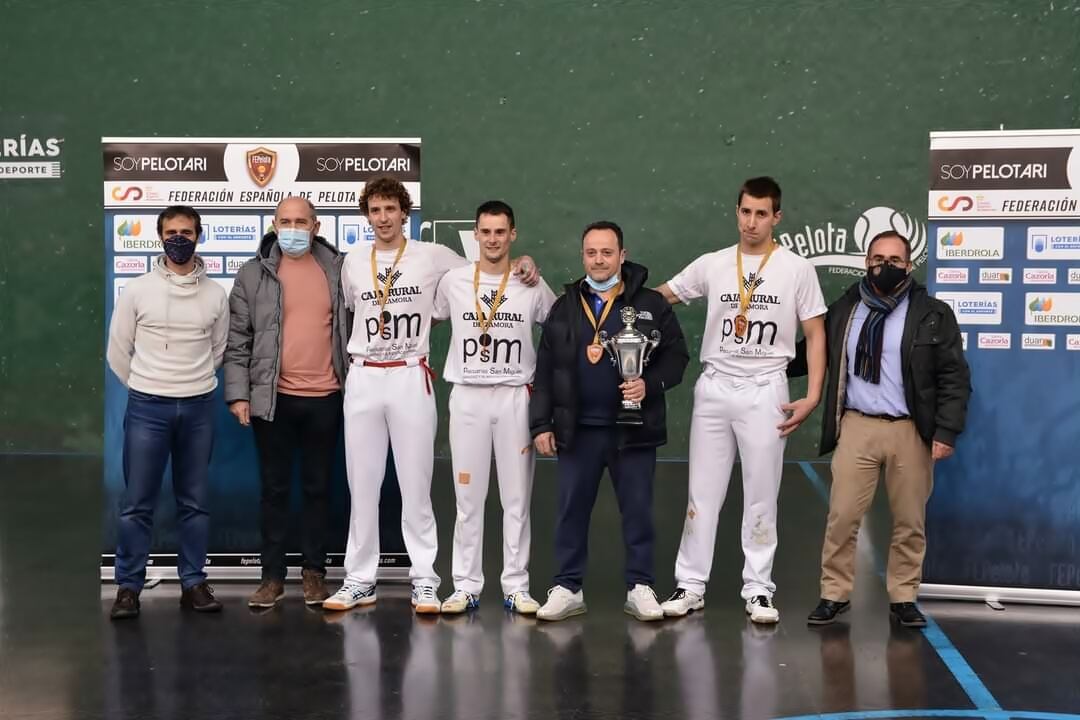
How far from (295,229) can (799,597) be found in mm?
2716

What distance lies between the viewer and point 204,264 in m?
5.29

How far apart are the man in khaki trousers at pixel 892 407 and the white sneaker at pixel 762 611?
157 mm

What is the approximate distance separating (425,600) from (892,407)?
2058 mm

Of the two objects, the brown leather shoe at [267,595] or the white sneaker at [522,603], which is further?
the brown leather shoe at [267,595]

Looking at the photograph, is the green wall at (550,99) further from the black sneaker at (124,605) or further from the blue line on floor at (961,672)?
the black sneaker at (124,605)

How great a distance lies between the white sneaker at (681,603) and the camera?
16.6 ft

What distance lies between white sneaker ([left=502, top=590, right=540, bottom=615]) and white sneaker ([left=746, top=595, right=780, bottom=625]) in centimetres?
88

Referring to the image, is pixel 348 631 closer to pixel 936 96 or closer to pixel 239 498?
pixel 239 498

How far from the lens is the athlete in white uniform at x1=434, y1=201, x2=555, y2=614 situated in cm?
496

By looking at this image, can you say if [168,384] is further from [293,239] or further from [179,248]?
[293,239]

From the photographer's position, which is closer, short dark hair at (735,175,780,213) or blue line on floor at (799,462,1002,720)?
blue line on floor at (799,462,1002,720)

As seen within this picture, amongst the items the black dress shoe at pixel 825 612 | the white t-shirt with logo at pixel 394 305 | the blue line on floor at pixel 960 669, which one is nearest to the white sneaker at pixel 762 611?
the black dress shoe at pixel 825 612

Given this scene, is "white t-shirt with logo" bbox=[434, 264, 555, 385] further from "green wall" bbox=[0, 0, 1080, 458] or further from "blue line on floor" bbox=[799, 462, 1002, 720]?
"green wall" bbox=[0, 0, 1080, 458]

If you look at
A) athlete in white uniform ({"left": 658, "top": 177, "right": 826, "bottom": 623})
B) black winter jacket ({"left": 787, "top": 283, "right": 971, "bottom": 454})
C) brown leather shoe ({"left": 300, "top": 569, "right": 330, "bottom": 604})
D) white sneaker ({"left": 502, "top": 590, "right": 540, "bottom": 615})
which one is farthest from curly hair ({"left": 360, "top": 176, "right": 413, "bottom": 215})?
black winter jacket ({"left": 787, "top": 283, "right": 971, "bottom": 454})
